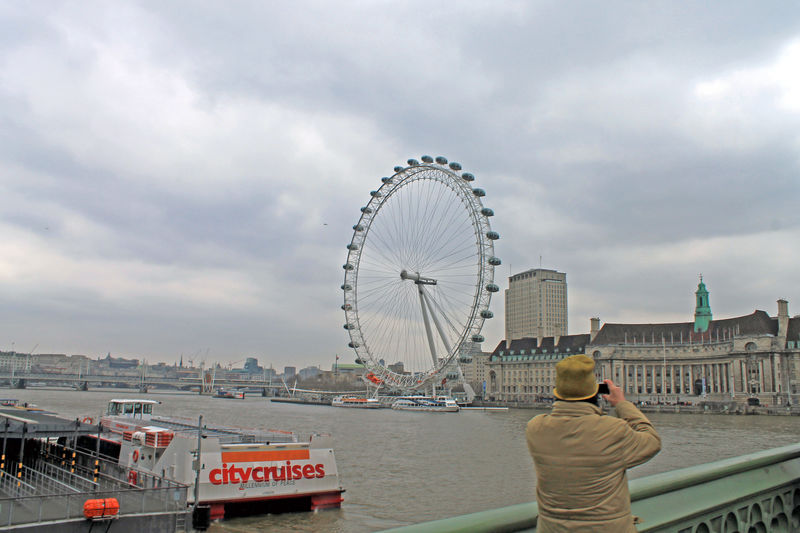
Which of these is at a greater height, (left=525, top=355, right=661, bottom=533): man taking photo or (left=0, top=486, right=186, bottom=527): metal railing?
(left=525, top=355, right=661, bottom=533): man taking photo

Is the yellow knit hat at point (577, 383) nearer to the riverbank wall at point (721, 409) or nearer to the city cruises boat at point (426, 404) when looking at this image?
the city cruises boat at point (426, 404)

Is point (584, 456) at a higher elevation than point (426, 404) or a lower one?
higher

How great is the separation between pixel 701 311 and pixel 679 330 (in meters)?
5.92

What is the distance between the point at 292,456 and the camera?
1995cm

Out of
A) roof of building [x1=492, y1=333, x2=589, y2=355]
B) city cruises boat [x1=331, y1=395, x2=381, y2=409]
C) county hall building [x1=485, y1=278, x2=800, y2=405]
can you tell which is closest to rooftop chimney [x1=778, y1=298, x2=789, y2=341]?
county hall building [x1=485, y1=278, x2=800, y2=405]

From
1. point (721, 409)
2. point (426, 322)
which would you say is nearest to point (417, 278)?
point (426, 322)

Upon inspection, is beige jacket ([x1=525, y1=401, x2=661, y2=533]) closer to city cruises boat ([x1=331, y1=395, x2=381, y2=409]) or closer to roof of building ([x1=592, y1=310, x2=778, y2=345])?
city cruises boat ([x1=331, y1=395, x2=381, y2=409])

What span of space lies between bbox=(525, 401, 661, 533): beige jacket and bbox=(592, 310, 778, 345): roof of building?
383ft

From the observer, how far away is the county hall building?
328 feet

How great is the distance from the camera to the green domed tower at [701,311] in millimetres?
118412

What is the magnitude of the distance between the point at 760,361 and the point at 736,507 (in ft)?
372

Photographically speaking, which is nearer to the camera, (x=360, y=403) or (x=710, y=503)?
(x=710, y=503)

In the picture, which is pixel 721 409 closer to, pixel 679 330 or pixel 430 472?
pixel 679 330

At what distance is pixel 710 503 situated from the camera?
2.99 metres
